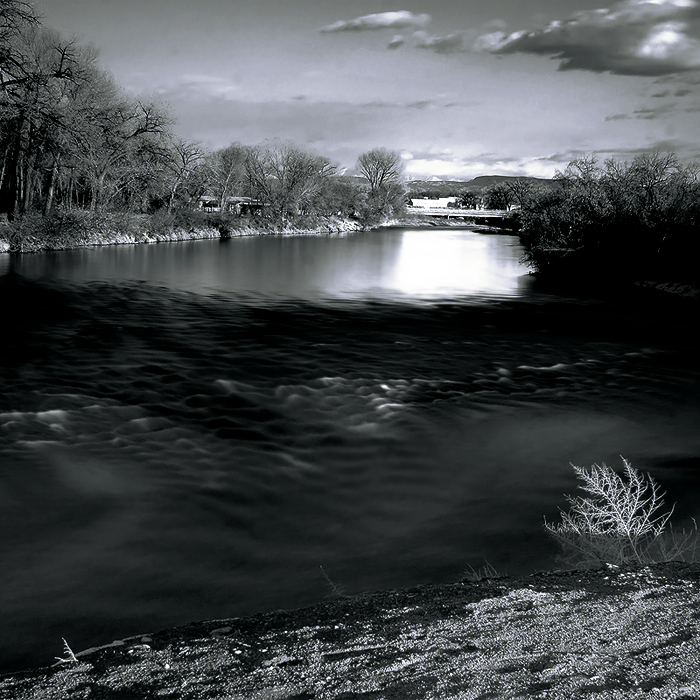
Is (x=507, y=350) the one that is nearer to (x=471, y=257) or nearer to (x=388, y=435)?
(x=388, y=435)

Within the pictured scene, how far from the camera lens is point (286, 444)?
11.5 meters

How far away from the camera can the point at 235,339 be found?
65.9 feet

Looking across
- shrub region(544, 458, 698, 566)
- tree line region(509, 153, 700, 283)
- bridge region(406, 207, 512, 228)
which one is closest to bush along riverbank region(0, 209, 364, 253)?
tree line region(509, 153, 700, 283)

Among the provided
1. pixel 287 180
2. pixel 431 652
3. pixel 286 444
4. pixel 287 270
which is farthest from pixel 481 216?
pixel 431 652

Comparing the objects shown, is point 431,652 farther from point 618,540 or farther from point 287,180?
point 287,180

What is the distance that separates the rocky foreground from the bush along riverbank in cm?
4190

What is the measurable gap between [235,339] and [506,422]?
32.0ft

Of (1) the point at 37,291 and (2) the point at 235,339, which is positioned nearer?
(2) the point at 235,339

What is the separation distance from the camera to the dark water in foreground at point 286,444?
6754mm

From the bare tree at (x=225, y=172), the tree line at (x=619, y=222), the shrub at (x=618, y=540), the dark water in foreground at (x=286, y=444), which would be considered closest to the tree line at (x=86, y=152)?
the bare tree at (x=225, y=172)

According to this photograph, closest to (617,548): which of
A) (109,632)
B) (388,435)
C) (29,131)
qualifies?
(109,632)

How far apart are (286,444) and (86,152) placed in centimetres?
4360

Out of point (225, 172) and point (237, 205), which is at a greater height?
point (225, 172)

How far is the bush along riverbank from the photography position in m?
42.1
